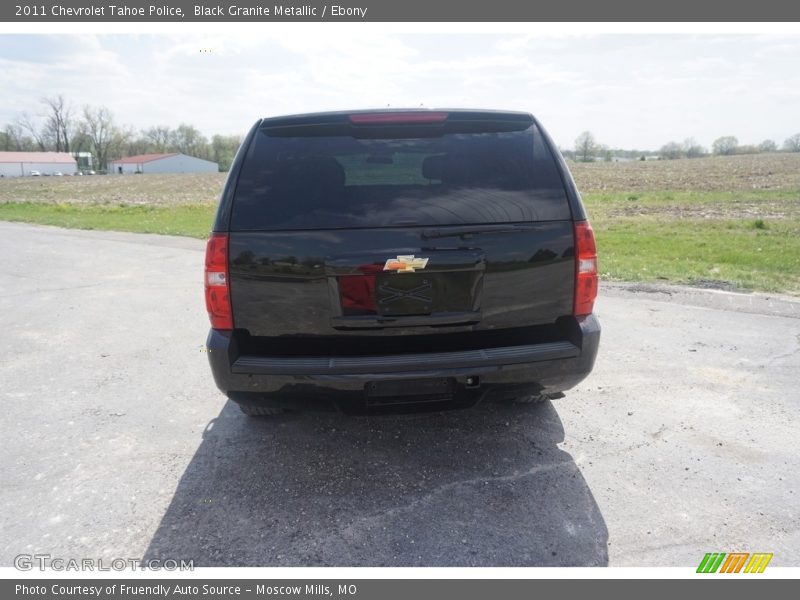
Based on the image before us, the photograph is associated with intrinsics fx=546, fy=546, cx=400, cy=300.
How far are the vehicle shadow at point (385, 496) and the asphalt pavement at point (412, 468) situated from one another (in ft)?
0.04

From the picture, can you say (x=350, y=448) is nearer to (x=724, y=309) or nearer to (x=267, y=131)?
(x=267, y=131)

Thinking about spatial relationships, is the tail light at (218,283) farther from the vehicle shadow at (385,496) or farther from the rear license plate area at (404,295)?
the vehicle shadow at (385,496)

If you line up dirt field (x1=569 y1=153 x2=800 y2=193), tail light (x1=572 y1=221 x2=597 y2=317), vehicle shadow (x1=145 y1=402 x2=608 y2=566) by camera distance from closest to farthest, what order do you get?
vehicle shadow (x1=145 y1=402 x2=608 y2=566), tail light (x1=572 y1=221 x2=597 y2=317), dirt field (x1=569 y1=153 x2=800 y2=193)

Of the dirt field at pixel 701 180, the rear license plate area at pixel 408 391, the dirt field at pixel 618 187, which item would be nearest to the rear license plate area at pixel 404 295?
the rear license plate area at pixel 408 391

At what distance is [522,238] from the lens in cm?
280

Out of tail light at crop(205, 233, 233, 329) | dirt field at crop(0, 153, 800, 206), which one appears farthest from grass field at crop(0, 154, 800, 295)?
dirt field at crop(0, 153, 800, 206)

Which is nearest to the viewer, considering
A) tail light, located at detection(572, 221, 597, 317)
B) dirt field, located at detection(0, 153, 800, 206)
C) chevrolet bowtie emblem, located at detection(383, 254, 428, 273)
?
chevrolet bowtie emblem, located at detection(383, 254, 428, 273)

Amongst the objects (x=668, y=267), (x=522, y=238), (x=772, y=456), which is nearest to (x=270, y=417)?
(x=522, y=238)

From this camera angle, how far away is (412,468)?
320cm

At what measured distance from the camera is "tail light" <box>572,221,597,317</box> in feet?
9.49

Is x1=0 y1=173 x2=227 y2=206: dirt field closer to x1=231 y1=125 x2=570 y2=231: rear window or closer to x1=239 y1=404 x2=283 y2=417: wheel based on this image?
x1=239 y1=404 x2=283 y2=417: wheel

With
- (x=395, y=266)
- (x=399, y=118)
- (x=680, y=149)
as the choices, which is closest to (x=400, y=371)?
(x=395, y=266)

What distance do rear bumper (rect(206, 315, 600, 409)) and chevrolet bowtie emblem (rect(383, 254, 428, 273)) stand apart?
0.46 m

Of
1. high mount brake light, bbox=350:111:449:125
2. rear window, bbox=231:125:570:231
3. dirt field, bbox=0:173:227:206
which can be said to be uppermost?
high mount brake light, bbox=350:111:449:125
